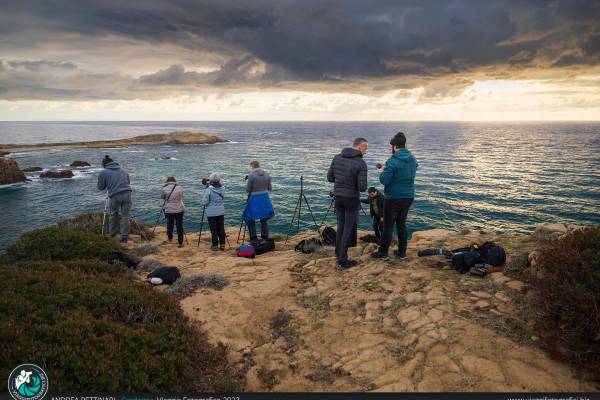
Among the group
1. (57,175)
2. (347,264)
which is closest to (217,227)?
(347,264)

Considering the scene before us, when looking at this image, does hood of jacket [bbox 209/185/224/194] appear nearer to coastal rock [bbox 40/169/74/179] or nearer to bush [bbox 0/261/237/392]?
bush [bbox 0/261/237/392]

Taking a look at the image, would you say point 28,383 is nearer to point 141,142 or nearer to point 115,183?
point 115,183

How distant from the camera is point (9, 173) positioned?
3775 cm

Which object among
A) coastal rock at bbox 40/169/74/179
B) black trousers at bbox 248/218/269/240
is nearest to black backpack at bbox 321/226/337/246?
black trousers at bbox 248/218/269/240

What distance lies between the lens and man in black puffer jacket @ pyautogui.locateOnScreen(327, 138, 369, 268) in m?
7.37

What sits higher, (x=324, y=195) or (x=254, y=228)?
(x=254, y=228)

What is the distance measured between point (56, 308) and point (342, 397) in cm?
443

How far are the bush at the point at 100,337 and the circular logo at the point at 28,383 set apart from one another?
0.23 ft

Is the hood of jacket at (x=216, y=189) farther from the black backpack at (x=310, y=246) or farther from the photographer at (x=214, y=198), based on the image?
the black backpack at (x=310, y=246)

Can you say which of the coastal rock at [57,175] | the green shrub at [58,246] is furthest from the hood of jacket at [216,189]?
the coastal rock at [57,175]

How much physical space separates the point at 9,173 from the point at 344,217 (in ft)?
153

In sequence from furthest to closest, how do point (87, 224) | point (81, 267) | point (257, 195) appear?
point (87, 224)
point (257, 195)
point (81, 267)

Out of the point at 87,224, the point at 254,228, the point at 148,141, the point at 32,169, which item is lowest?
the point at 87,224

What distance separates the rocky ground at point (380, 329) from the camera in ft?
14.1
